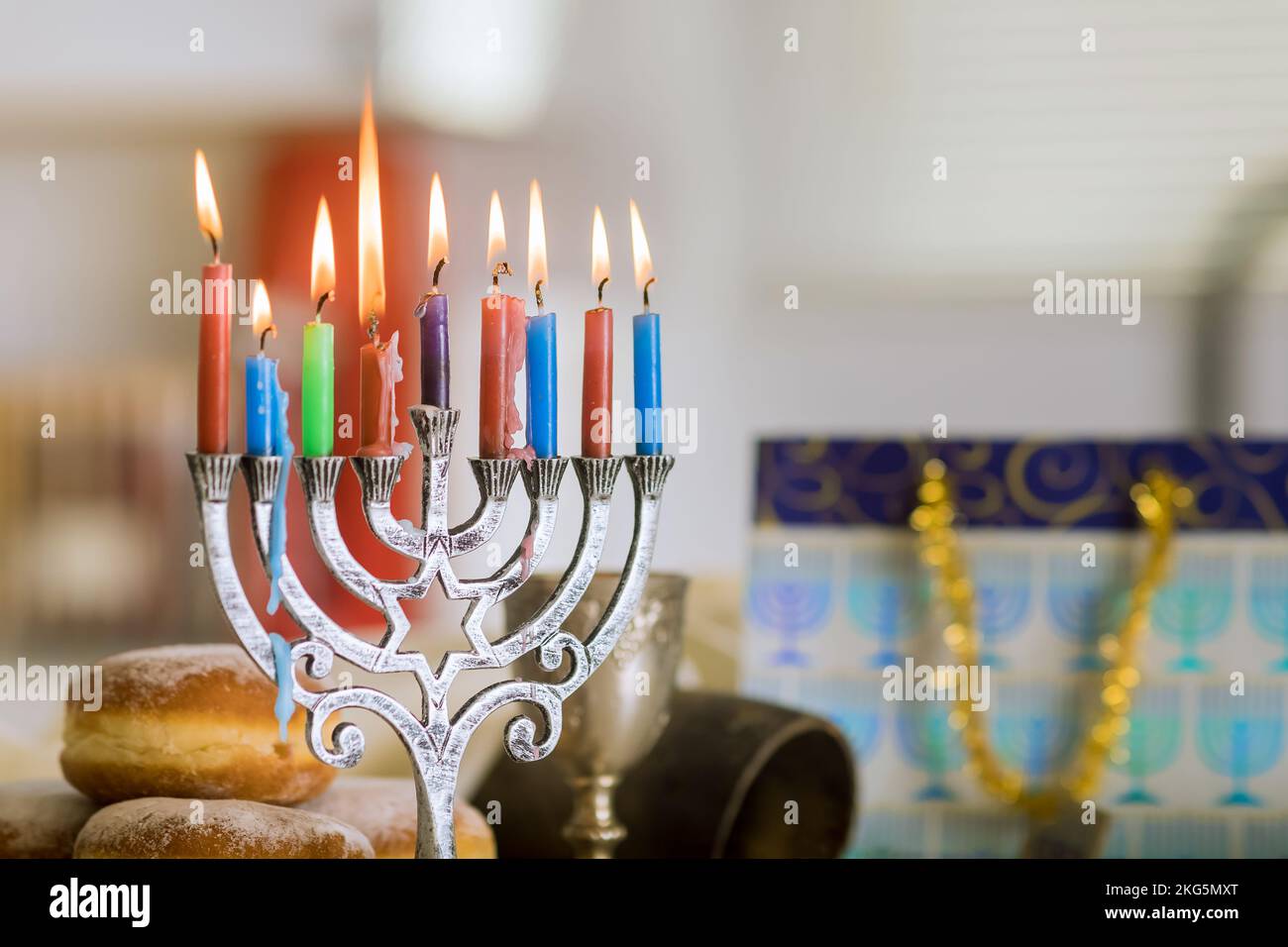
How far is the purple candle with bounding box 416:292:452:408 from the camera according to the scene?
0.48 metres

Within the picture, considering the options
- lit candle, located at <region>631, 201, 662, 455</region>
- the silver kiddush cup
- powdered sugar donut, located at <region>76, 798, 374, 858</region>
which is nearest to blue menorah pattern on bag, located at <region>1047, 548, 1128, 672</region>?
the silver kiddush cup

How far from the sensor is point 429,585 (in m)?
0.50

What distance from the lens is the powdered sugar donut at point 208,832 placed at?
1.66 feet

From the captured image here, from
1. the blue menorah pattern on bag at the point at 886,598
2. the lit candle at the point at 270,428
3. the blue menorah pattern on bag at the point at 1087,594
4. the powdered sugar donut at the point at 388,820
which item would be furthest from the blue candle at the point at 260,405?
the blue menorah pattern on bag at the point at 1087,594

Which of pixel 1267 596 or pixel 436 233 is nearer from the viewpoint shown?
pixel 436 233

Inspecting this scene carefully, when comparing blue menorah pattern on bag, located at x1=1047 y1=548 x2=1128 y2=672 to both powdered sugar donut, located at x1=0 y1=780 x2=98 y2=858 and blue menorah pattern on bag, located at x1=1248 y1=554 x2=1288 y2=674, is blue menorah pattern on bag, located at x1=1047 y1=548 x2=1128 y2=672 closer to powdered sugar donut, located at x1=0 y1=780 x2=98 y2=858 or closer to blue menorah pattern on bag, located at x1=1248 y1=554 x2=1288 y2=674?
blue menorah pattern on bag, located at x1=1248 y1=554 x2=1288 y2=674

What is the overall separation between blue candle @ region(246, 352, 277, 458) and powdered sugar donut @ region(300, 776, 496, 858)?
0.71 ft

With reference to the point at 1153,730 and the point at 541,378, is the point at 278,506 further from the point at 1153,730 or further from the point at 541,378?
the point at 1153,730

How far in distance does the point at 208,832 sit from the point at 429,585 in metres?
0.15

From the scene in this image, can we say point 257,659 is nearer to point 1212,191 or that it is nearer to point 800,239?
point 800,239

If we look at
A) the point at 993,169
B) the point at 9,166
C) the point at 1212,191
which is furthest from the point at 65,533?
the point at 1212,191

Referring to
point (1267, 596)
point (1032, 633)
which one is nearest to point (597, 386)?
point (1032, 633)
